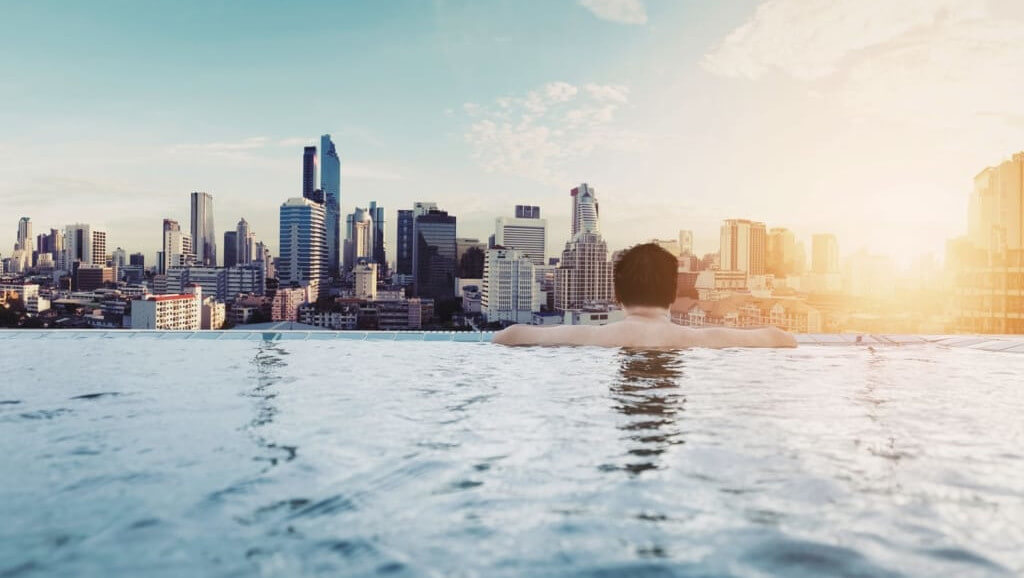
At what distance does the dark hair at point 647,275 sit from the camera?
6.27m

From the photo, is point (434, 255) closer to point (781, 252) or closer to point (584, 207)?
point (584, 207)

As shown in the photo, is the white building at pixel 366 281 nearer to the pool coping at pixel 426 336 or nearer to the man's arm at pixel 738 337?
the pool coping at pixel 426 336

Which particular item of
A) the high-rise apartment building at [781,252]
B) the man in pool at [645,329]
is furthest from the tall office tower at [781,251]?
the man in pool at [645,329]

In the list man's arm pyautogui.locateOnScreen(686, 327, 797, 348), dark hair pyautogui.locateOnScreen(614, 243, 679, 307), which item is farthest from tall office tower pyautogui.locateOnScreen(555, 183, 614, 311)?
dark hair pyautogui.locateOnScreen(614, 243, 679, 307)

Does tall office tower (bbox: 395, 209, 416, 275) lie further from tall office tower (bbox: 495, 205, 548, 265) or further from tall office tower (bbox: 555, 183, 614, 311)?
tall office tower (bbox: 555, 183, 614, 311)

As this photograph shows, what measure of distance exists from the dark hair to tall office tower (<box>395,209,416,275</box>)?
16647 cm

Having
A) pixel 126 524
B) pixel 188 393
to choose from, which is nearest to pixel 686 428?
pixel 126 524

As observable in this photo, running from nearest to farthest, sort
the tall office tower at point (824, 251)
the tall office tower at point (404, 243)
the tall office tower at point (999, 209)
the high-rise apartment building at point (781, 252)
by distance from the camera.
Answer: the tall office tower at point (999, 209)
the tall office tower at point (824, 251)
the high-rise apartment building at point (781, 252)
the tall office tower at point (404, 243)

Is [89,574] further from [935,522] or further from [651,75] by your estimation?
[651,75]

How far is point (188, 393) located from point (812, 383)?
17.4 ft

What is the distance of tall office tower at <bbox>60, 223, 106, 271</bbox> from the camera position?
16500cm

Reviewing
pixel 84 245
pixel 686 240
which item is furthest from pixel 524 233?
pixel 84 245

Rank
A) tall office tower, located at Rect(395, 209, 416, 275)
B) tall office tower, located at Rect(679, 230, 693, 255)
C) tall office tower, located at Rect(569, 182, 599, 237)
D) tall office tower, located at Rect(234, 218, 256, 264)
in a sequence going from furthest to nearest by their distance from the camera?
1. tall office tower, located at Rect(234, 218, 256, 264)
2. tall office tower, located at Rect(395, 209, 416, 275)
3. tall office tower, located at Rect(569, 182, 599, 237)
4. tall office tower, located at Rect(679, 230, 693, 255)

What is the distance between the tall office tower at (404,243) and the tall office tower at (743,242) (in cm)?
8076
